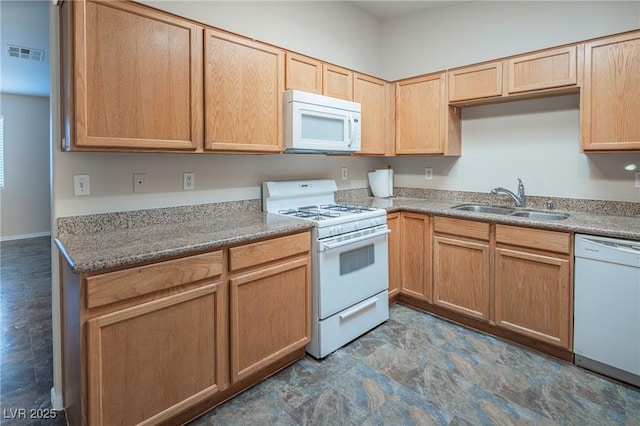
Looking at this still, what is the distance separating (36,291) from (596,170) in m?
5.07

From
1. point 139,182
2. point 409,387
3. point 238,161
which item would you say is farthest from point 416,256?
point 139,182

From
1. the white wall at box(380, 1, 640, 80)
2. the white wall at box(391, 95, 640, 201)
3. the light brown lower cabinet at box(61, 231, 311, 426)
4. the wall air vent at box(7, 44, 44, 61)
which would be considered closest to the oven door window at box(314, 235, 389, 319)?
the light brown lower cabinet at box(61, 231, 311, 426)

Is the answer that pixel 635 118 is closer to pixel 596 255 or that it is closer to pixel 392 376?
pixel 596 255

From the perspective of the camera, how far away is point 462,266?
277 cm

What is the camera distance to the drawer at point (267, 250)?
6.16 feet

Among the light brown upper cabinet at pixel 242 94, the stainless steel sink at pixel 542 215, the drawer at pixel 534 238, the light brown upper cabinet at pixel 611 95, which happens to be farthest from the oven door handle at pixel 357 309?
the light brown upper cabinet at pixel 611 95

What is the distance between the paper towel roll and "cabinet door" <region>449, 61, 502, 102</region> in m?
0.90

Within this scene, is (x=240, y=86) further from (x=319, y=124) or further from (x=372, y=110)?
(x=372, y=110)

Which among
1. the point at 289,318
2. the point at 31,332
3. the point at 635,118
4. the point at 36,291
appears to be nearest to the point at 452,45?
the point at 635,118

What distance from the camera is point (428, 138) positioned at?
129 inches

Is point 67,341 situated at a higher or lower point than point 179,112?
lower

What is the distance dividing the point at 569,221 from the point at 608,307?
54cm

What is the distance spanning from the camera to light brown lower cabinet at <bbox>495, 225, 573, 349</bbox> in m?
2.26

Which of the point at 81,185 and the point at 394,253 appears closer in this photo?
the point at 81,185
